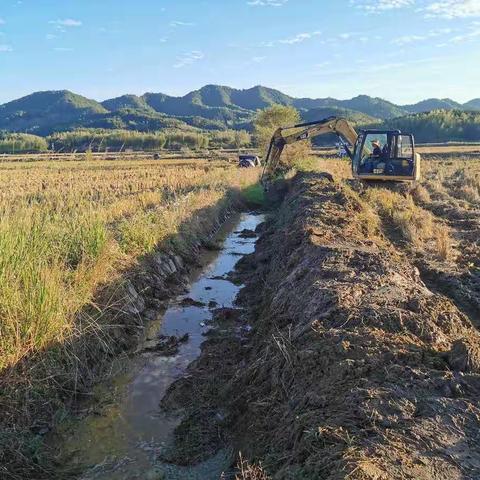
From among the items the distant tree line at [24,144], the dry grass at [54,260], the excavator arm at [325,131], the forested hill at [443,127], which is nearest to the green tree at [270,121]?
the excavator arm at [325,131]

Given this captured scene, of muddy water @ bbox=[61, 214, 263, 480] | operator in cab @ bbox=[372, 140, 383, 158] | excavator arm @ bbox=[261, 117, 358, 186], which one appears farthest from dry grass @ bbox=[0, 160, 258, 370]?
excavator arm @ bbox=[261, 117, 358, 186]

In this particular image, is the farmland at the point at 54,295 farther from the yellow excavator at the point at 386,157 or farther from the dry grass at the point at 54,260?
the yellow excavator at the point at 386,157

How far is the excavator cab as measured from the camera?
2003cm

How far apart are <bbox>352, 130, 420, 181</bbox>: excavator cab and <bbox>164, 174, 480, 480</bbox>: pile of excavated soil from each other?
472 inches

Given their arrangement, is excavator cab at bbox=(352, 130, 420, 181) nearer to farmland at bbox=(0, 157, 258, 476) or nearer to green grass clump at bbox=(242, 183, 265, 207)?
green grass clump at bbox=(242, 183, 265, 207)

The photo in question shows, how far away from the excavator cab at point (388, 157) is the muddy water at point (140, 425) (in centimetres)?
1269

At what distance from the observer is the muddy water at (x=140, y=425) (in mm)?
5125

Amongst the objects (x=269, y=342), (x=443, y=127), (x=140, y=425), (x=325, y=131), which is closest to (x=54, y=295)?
(x=140, y=425)

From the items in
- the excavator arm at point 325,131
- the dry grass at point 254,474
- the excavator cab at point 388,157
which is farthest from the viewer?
the excavator arm at point 325,131

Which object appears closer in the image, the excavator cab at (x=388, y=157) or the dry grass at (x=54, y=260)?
the dry grass at (x=54, y=260)

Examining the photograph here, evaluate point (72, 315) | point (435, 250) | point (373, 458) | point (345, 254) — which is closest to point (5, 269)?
point (72, 315)

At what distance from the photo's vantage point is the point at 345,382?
15.4ft

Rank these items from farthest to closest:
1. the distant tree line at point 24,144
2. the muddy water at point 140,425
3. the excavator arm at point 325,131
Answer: the excavator arm at point 325,131, the distant tree line at point 24,144, the muddy water at point 140,425

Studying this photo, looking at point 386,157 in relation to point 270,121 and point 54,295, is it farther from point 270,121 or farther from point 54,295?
point 270,121
